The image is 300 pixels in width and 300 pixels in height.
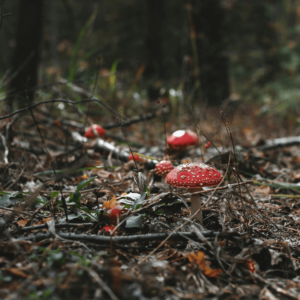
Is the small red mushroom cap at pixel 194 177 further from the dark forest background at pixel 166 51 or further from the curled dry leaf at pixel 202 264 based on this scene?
the dark forest background at pixel 166 51

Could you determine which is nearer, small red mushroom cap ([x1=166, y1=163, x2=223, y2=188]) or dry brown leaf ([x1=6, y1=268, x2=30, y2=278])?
dry brown leaf ([x1=6, y1=268, x2=30, y2=278])

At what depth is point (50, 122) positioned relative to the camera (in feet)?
12.2

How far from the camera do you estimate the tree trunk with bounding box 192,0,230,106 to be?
6852mm

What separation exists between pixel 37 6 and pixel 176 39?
5415 millimetres

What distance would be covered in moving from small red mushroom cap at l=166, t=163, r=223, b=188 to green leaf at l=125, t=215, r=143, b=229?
1.02 ft

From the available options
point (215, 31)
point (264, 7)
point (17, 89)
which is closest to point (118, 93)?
point (17, 89)

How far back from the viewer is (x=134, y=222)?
57.8 inches

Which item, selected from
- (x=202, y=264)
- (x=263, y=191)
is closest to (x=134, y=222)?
(x=202, y=264)

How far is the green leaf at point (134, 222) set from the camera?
Answer: 1455 millimetres

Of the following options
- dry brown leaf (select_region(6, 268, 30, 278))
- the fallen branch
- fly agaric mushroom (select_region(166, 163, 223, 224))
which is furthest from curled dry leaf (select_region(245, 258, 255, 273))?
dry brown leaf (select_region(6, 268, 30, 278))

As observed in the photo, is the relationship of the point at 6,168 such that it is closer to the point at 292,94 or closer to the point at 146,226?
the point at 146,226

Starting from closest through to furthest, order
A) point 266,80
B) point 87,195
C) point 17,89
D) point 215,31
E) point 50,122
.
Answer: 1. point 87,195
2. point 50,122
3. point 17,89
4. point 215,31
5. point 266,80

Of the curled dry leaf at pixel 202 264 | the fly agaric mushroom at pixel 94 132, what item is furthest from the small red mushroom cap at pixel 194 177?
the fly agaric mushroom at pixel 94 132

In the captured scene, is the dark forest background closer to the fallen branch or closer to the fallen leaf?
the fallen leaf
